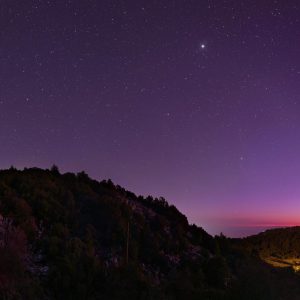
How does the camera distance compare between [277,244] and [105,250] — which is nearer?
[105,250]

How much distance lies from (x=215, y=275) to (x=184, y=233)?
10.1 meters

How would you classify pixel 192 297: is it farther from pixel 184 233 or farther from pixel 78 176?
pixel 78 176

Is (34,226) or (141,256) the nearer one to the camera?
(34,226)

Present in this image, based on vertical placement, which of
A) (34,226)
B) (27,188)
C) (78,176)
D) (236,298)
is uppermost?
(78,176)

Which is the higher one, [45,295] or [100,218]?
[100,218]

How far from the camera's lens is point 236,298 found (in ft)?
51.3

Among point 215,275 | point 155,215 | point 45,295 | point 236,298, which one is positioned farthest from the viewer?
point 155,215

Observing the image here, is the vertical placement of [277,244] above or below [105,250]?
above

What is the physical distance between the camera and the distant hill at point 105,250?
16.3 m

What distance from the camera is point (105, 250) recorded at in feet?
84.3

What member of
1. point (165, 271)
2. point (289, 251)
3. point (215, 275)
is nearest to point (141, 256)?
point (165, 271)

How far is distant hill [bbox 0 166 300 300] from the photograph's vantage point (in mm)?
16297

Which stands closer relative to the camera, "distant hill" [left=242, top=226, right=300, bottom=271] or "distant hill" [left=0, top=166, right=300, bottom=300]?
"distant hill" [left=0, top=166, right=300, bottom=300]

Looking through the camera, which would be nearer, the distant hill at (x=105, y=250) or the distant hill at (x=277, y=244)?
the distant hill at (x=105, y=250)
